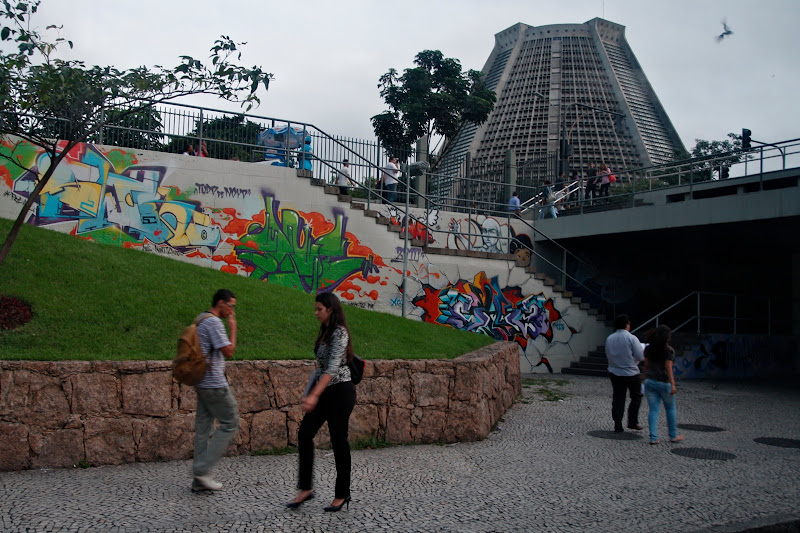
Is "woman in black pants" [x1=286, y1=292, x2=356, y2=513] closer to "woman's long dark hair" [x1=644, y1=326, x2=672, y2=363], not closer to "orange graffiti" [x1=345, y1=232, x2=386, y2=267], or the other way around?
"woman's long dark hair" [x1=644, y1=326, x2=672, y2=363]

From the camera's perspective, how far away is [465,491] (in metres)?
6.34

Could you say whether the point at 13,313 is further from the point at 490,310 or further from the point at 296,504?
the point at 490,310

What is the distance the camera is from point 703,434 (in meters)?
9.68

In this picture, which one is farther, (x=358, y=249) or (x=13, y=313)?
(x=358, y=249)

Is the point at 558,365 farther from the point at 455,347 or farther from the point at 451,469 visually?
the point at 451,469

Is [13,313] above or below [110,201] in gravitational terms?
below

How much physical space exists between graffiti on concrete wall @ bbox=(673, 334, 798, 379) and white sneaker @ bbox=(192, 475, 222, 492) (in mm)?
14515

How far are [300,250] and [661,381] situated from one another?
8990 millimetres

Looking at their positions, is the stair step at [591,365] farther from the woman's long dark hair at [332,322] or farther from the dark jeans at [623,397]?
the woman's long dark hair at [332,322]

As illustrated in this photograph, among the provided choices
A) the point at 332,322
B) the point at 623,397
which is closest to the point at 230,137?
the point at 623,397

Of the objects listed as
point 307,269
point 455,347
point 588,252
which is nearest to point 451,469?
point 455,347

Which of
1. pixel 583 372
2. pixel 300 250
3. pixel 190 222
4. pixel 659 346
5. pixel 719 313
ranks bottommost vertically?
pixel 583 372

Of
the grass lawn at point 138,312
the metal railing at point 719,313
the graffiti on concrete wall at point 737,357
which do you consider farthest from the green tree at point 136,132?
the metal railing at point 719,313

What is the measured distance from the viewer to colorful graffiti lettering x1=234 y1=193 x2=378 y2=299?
1530 cm
